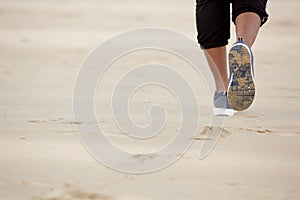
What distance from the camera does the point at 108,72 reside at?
6.15m

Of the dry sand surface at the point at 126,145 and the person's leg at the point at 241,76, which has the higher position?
the person's leg at the point at 241,76

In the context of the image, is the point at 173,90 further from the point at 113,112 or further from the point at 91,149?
the point at 91,149

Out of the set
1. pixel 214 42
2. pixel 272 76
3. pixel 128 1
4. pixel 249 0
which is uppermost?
pixel 249 0

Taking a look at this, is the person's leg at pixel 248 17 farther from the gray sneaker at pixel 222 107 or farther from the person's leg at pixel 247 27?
the gray sneaker at pixel 222 107

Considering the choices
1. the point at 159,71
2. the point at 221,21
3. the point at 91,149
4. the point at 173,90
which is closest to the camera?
the point at 91,149

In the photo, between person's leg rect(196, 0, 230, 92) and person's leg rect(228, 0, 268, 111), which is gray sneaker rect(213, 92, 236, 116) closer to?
person's leg rect(196, 0, 230, 92)

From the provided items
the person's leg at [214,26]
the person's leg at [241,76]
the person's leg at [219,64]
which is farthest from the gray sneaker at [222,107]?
the person's leg at [241,76]

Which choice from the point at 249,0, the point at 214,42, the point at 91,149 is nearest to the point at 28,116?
the point at 91,149

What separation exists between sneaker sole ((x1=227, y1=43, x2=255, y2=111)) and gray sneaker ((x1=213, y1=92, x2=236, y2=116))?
468mm

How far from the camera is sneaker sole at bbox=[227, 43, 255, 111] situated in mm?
3705

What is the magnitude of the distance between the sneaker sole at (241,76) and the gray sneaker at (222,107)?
0.47 m

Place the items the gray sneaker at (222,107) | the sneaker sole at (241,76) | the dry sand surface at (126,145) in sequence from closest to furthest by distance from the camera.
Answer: the dry sand surface at (126,145) → the sneaker sole at (241,76) → the gray sneaker at (222,107)

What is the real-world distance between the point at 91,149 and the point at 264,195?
38.6 inches

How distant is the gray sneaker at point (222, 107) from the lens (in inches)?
166
